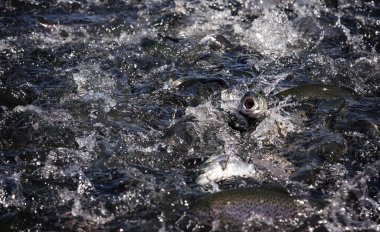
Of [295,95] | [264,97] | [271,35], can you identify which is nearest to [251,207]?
[264,97]

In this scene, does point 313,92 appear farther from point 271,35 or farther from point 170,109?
point 271,35

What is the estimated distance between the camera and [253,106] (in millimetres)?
5133

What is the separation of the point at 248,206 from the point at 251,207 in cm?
2

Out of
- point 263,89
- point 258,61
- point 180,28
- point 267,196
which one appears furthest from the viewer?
point 180,28

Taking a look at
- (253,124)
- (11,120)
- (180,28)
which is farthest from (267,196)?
(180,28)

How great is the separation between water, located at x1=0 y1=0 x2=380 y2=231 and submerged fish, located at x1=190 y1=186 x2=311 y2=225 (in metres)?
0.19

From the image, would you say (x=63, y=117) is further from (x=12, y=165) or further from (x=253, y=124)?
(x=253, y=124)

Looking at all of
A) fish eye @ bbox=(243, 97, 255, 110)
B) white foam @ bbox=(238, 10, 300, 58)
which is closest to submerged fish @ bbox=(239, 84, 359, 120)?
fish eye @ bbox=(243, 97, 255, 110)

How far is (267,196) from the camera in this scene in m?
3.82

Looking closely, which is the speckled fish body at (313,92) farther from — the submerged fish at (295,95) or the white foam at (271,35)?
the white foam at (271,35)

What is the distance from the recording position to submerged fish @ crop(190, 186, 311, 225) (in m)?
3.77

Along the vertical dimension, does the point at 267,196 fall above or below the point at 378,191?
below

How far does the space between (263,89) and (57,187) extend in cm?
259

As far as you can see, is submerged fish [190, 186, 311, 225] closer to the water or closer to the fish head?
the water
